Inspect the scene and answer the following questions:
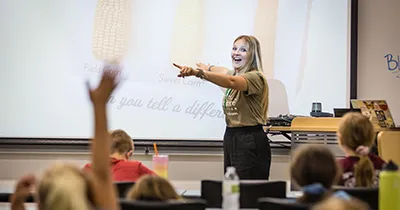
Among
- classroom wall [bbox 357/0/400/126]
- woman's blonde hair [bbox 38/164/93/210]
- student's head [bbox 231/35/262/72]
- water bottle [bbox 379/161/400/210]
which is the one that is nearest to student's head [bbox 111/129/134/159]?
student's head [bbox 231/35/262/72]

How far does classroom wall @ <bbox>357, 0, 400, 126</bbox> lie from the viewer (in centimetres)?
490

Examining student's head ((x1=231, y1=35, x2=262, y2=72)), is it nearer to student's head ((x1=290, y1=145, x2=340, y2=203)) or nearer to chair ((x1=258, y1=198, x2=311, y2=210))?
student's head ((x1=290, y1=145, x2=340, y2=203))

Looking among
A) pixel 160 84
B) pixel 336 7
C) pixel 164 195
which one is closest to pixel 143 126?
pixel 160 84

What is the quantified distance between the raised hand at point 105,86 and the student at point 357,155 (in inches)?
51.9

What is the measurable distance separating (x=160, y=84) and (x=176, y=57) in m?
0.26

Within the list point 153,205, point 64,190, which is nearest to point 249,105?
point 153,205

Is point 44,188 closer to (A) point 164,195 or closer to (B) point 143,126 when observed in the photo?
(A) point 164,195

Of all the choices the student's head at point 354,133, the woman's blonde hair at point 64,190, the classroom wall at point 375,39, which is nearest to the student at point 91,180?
the woman's blonde hair at point 64,190

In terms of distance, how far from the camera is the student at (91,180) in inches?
57.6

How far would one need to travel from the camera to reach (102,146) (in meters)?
1.71

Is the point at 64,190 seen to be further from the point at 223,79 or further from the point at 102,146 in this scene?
the point at 223,79

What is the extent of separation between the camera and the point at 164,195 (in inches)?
76.1

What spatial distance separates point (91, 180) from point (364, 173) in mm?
1332

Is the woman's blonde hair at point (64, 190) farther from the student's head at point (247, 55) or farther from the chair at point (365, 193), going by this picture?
the student's head at point (247, 55)
